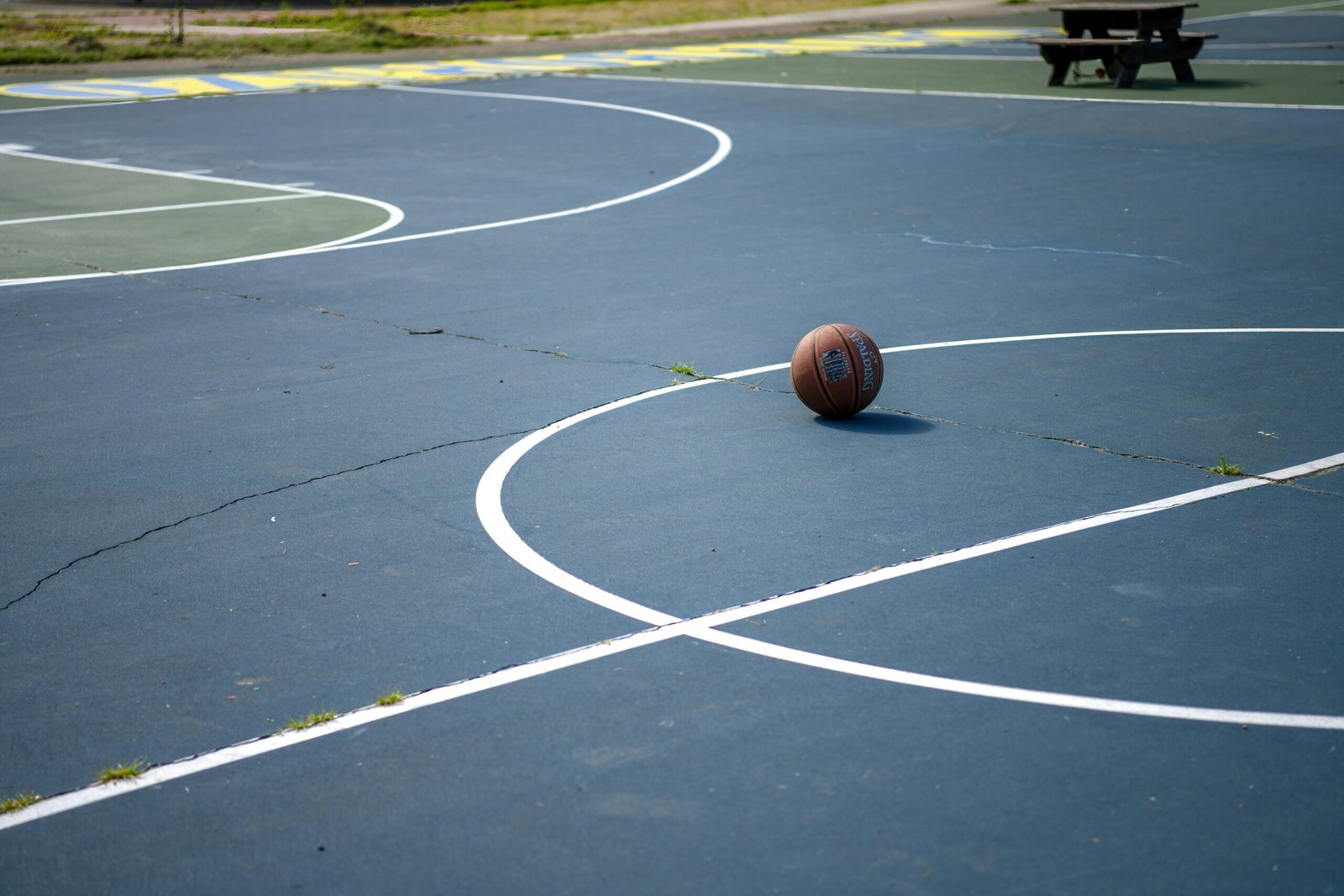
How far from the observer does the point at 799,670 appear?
6.07 m

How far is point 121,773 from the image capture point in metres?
5.44

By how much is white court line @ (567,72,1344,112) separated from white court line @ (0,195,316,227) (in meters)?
12.2

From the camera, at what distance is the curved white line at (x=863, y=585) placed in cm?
567

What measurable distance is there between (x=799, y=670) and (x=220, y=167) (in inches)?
648

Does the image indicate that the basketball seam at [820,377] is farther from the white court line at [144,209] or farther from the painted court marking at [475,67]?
the painted court marking at [475,67]

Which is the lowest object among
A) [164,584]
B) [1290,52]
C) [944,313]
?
[164,584]

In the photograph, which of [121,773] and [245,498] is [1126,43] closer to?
[245,498]

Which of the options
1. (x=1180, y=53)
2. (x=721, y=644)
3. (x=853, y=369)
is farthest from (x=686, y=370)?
(x=1180, y=53)

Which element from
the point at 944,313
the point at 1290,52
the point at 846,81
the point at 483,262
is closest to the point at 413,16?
the point at 846,81

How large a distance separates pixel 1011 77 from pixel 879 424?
20.4 meters

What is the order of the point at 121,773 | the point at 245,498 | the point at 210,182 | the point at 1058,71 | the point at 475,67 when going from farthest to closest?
1. the point at 475,67
2. the point at 1058,71
3. the point at 210,182
4. the point at 245,498
5. the point at 121,773

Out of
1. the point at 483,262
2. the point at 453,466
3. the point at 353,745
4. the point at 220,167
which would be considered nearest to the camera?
the point at 353,745

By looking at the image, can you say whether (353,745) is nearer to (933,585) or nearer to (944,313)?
(933,585)

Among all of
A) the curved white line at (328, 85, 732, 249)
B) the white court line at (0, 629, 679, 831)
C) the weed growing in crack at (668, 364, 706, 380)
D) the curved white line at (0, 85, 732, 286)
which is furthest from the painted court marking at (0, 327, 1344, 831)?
the curved white line at (328, 85, 732, 249)
